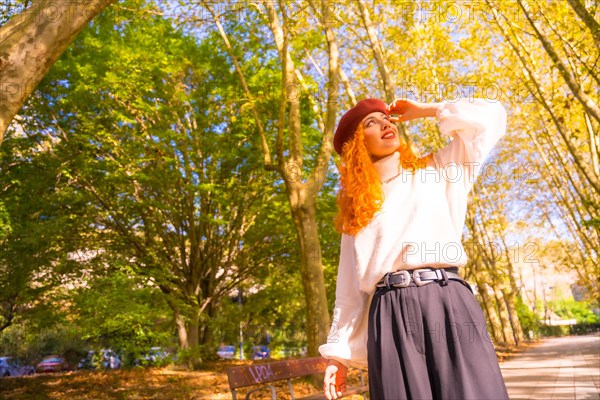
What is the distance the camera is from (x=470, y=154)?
7.78 ft

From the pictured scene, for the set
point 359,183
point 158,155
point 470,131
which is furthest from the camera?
point 158,155

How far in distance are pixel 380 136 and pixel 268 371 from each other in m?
4.72

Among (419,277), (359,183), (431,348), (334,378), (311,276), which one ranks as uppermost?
(311,276)

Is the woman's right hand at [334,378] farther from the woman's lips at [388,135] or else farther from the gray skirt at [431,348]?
the woman's lips at [388,135]

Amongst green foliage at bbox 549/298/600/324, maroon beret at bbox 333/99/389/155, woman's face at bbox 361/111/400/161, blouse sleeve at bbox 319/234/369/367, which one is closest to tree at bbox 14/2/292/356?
maroon beret at bbox 333/99/389/155

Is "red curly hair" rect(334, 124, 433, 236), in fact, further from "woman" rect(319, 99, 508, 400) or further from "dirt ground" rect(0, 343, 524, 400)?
"dirt ground" rect(0, 343, 524, 400)

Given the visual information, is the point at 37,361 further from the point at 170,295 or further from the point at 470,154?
the point at 470,154

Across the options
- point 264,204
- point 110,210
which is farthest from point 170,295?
point 264,204

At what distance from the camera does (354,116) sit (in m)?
2.65

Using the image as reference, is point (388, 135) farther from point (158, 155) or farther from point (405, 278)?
point (158, 155)

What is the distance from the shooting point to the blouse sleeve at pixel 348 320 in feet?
7.73

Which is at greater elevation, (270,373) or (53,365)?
(270,373)

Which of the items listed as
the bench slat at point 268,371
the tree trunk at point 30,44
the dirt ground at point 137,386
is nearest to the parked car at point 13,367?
the dirt ground at point 137,386

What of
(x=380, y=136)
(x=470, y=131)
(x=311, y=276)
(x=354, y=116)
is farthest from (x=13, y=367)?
(x=470, y=131)
